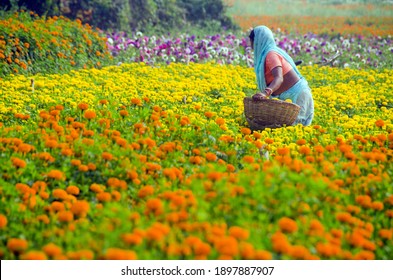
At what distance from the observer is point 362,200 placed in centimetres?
307

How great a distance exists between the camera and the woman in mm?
6141

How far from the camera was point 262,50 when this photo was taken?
6.43 meters

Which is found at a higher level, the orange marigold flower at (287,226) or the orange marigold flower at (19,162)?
the orange marigold flower at (287,226)

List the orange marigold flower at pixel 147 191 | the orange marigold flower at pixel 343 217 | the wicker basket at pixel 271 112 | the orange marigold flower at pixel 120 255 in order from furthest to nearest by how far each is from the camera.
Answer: the wicker basket at pixel 271 112 → the orange marigold flower at pixel 147 191 → the orange marigold flower at pixel 343 217 → the orange marigold flower at pixel 120 255

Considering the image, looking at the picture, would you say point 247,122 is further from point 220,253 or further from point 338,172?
point 220,253

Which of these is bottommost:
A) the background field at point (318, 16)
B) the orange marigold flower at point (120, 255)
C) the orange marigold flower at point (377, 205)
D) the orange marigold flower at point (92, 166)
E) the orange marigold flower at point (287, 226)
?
the background field at point (318, 16)

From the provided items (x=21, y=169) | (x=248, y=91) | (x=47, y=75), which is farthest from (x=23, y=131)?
(x=248, y=91)

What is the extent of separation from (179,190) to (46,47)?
18.6 feet

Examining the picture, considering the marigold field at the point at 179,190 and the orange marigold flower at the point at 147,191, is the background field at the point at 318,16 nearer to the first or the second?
the marigold field at the point at 179,190

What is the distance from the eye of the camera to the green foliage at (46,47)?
7816 mm

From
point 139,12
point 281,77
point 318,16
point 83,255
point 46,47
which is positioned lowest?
point 318,16

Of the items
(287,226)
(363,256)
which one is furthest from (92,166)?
(363,256)

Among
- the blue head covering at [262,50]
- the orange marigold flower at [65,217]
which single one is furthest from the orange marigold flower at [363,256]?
the blue head covering at [262,50]

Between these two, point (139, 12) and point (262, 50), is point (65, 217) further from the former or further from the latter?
point (139, 12)
